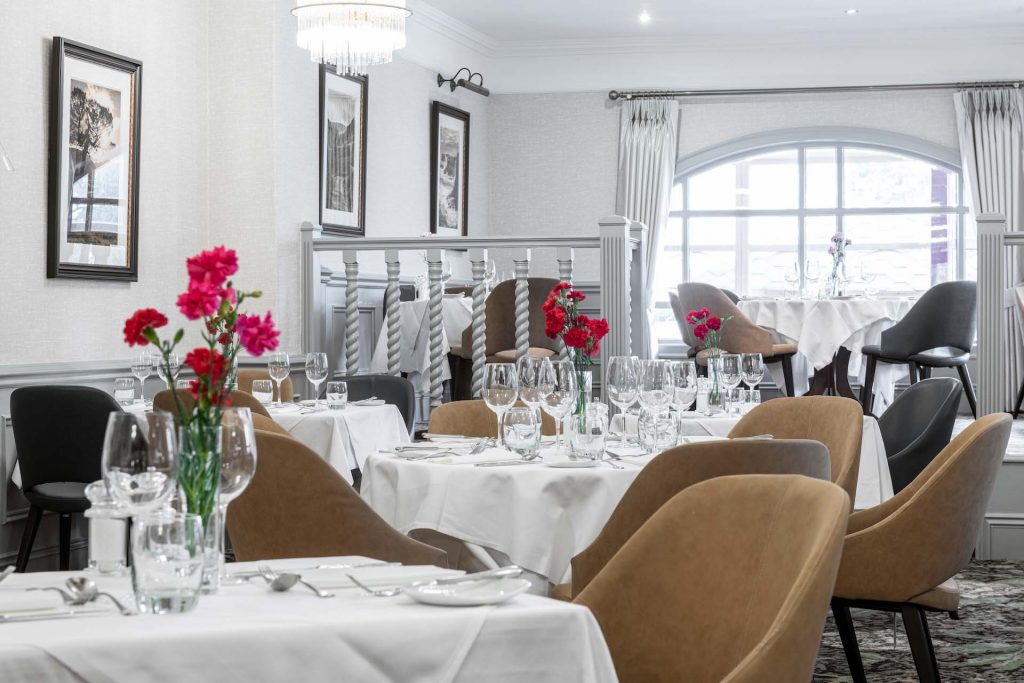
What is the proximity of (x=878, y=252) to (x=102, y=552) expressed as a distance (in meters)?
9.29

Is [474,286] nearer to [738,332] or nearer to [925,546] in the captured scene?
[738,332]

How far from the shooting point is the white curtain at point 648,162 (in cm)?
1005

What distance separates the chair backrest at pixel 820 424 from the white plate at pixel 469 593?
2.23 m

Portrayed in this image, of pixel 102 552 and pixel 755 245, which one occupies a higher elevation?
pixel 755 245

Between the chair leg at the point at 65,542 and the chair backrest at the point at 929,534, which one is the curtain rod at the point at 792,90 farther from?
the chair backrest at the point at 929,534

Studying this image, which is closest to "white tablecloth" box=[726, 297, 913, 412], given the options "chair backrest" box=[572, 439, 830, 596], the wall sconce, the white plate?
the wall sconce

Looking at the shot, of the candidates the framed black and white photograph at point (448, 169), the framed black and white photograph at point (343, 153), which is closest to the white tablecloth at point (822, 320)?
the framed black and white photograph at point (448, 169)

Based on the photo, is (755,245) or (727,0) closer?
(727,0)

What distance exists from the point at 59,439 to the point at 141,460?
9.85ft

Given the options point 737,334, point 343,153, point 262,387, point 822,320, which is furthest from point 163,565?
point 822,320

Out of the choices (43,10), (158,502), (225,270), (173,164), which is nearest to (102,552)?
(158,502)

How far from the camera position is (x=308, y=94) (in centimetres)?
662

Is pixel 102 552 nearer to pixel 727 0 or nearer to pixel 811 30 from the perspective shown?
pixel 727 0

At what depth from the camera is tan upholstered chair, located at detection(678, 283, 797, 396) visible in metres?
7.93
